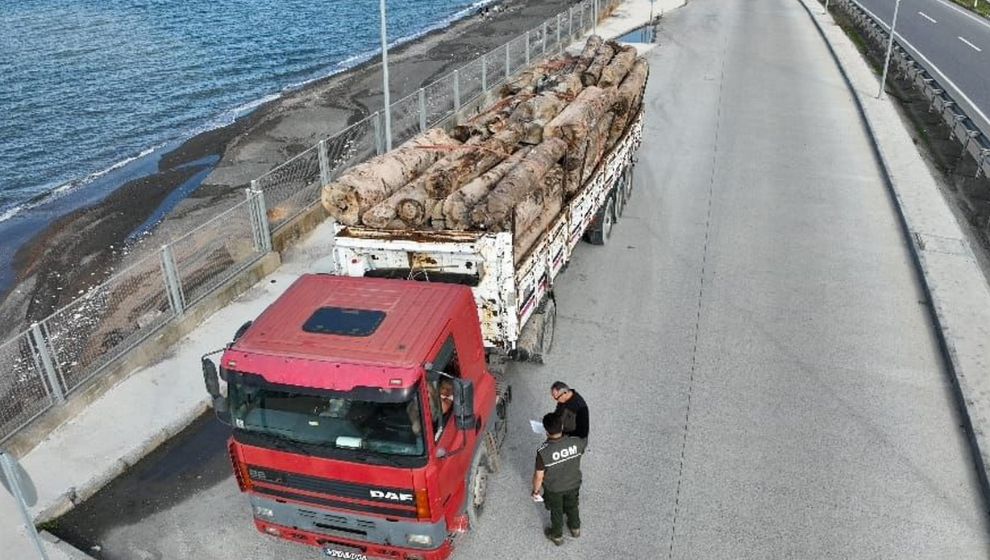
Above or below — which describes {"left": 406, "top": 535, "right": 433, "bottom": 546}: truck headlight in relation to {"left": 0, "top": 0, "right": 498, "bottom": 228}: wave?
above

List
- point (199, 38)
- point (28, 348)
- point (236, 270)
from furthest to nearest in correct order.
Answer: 1. point (199, 38)
2. point (236, 270)
3. point (28, 348)

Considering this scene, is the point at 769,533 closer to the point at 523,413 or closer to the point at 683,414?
the point at 683,414

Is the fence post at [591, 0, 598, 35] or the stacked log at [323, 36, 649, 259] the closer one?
the stacked log at [323, 36, 649, 259]

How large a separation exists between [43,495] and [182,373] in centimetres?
244

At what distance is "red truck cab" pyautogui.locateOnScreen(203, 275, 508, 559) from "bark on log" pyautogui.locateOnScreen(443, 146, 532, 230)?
244cm

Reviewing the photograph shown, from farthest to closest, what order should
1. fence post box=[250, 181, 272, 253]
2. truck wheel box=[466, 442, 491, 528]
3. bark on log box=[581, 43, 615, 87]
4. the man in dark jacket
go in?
1. bark on log box=[581, 43, 615, 87]
2. fence post box=[250, 181, 272, 253]
3. truck wheel box=[466, 442, 491, 528]
4. the man in dark jacket

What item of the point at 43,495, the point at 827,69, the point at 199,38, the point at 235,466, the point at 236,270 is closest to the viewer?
the point at 235,466

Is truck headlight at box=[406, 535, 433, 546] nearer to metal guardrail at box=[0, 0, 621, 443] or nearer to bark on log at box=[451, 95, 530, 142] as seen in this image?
metal guardrail at box=[0, 0, 621, 443]

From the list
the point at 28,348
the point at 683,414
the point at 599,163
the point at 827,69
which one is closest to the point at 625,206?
the point at 599,163

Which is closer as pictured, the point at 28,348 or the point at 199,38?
the point at 28,348

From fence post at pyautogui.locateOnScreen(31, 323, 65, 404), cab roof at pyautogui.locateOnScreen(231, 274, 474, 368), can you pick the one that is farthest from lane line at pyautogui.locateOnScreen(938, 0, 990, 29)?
fence post at pyautogui.locateOnScreen(31, 323, 65, 404)

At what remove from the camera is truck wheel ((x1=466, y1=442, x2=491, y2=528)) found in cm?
736

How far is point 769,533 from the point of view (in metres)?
7.76

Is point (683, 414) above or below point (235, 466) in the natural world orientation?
below
